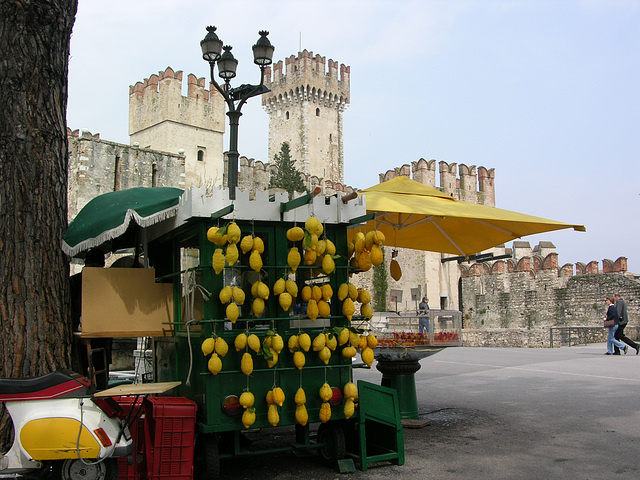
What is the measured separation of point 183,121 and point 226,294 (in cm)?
3875

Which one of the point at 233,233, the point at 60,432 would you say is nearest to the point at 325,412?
the point at 233,233

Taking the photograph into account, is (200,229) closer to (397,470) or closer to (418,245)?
(397,470)

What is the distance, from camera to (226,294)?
4.73 metres

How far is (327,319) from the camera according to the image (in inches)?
212

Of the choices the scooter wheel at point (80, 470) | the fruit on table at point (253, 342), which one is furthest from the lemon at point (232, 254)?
the scooter wheel at point (80, 470)

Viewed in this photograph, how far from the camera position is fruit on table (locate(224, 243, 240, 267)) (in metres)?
4.73

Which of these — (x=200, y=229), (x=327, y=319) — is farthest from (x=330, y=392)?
(x=200, y=229)

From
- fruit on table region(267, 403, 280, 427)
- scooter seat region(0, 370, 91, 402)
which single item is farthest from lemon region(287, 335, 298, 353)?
scooter seat region(0, 370, 91, 402)

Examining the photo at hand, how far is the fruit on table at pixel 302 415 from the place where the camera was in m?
4.93

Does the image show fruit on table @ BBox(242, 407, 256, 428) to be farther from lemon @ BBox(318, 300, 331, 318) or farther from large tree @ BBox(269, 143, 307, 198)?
large tree @ BBox(269, 143, 307, 198)

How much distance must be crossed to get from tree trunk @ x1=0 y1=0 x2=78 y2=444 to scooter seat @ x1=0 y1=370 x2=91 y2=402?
1020mm

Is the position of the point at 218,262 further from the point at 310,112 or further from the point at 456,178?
the point at 310,112

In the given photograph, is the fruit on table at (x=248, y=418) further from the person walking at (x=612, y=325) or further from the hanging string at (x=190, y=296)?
the person walking at (x=612, y=325)

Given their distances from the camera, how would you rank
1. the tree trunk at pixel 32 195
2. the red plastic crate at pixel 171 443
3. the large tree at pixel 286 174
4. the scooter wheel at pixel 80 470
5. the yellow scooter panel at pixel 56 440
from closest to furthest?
the yellow scooter panel at pixel 56 440 < the scooter wheel at pixel 80 470 < the red plastic crate at pixel 171 443 < the tree trunk at pixel 32 195 < the large tree at pixel 286 174
